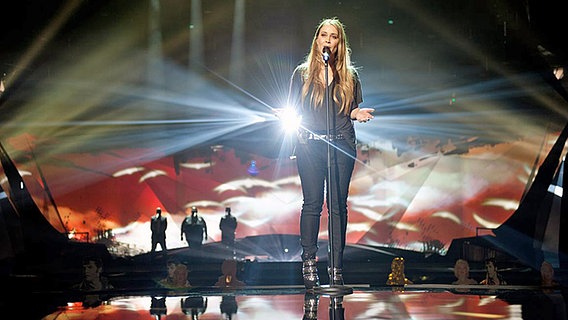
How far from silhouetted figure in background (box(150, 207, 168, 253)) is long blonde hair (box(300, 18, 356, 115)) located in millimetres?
5472

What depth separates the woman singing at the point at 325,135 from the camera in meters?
2.95

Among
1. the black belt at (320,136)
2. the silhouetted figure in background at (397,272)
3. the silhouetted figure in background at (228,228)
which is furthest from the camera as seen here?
the silhouetted figure in background at (228,228)

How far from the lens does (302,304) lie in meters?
2.51

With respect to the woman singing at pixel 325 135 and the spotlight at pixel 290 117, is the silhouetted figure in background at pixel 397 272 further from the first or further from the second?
the spotlight at pixel 290 117

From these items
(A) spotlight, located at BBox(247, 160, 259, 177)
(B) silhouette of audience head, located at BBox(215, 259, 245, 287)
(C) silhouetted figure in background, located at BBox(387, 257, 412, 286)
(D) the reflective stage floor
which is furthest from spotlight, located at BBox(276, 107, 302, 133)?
(A) spotlight, located at BBox(247, 160, 259, 177)

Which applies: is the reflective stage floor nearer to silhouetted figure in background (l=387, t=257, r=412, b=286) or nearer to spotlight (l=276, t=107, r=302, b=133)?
spotlight (l=276, t=107, r=302, b=133)

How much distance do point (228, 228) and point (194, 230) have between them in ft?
1.30

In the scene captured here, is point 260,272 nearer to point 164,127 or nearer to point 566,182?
point 164,127

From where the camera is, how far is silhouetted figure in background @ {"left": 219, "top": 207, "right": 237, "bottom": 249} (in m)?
8.26

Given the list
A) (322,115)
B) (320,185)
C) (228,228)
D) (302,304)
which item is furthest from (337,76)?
(228,228)

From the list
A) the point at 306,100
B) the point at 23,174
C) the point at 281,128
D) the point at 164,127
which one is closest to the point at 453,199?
the point at 281,128

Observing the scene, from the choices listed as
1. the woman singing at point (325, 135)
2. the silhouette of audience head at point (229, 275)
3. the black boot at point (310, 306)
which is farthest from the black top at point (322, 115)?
the silhouette of audience head at point (229, 275)

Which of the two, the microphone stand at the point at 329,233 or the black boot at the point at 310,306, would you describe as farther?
the microphone stand at the point at 329,233

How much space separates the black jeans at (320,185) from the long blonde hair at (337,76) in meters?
0.17
